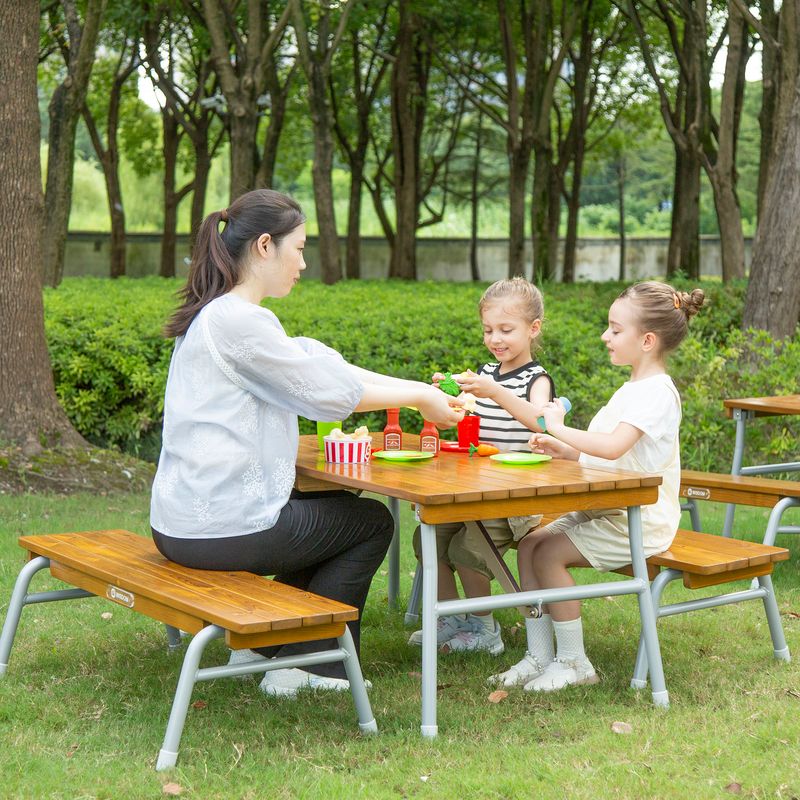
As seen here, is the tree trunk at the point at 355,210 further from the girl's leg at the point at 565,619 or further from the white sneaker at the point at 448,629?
the girl's leg at the point at 565,619

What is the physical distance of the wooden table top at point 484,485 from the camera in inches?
145

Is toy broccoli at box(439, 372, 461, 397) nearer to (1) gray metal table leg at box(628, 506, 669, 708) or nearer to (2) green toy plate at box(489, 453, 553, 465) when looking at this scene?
(2) green toy plate at box(489, 453, 553, 465)

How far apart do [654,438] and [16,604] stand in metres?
2.35

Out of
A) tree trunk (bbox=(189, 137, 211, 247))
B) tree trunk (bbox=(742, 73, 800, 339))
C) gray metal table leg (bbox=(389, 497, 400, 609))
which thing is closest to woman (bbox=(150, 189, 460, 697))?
gray metal table leg (bbox=(389, 497, 400, 609))

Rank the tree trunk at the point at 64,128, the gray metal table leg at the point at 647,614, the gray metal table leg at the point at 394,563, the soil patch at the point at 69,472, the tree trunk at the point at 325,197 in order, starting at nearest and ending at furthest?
the gray metal table leg at the point at 647,614, the gray metal table leg at the point at 394,563, the soil patch at the point at 69,472, the tree trunk at the point at 64,128, the tree trunk at the point at 325,197

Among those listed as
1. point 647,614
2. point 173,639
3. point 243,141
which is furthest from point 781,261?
point 243,141

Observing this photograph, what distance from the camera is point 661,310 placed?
4312 mm

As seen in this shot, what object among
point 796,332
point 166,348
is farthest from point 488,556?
point 796,332

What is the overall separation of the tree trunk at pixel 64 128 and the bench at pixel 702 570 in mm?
9707

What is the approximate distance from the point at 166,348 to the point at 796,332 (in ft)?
16.5

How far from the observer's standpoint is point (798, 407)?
20.1ft

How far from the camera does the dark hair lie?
12.9 feet

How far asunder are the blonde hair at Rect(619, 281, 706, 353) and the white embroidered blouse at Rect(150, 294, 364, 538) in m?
1.13

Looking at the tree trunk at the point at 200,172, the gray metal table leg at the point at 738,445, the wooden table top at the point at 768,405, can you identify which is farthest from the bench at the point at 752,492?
the tree trunk at the point at 200,172
